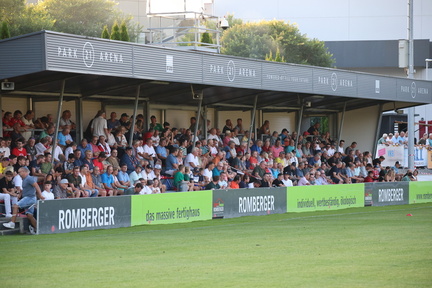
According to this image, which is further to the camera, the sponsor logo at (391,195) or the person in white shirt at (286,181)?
the sponsor logo at (391,195)

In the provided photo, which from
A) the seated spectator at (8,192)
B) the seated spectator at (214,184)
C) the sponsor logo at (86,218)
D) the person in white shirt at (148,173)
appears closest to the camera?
the sponsor logo at (86,218)

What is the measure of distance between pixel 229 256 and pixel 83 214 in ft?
20.3

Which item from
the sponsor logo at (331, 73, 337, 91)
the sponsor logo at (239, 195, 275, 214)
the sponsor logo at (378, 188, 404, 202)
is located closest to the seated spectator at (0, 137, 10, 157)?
the sponsor logo at (239, 195, 275, 214)

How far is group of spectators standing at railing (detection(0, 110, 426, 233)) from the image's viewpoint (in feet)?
65.6

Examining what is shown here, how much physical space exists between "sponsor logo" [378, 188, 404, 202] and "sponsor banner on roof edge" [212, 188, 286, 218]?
598cm

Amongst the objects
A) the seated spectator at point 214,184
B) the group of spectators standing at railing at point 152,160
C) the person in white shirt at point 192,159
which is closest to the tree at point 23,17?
the group of spectators standing at railing at point 152,160

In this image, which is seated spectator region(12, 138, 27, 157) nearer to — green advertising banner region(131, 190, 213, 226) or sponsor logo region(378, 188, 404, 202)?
green advertising banner region(131, 190, 213, 226)

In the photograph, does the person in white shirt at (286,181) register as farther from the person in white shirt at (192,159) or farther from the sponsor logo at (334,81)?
the sponsor logo at (334,81)

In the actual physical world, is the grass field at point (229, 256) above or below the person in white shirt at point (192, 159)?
below

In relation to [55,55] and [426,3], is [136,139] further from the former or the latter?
[426,3]

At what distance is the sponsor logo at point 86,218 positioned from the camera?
17953mm

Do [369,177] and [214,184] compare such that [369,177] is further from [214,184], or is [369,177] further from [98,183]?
[98,183]

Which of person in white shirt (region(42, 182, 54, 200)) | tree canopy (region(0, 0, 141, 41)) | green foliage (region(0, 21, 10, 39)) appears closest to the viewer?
person in white shirt (region(42, 182, 54, 200))

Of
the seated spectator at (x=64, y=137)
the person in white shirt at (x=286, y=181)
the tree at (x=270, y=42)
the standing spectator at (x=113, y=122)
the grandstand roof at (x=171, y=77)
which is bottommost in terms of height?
the person in white shirt at (x=286, y=181)
